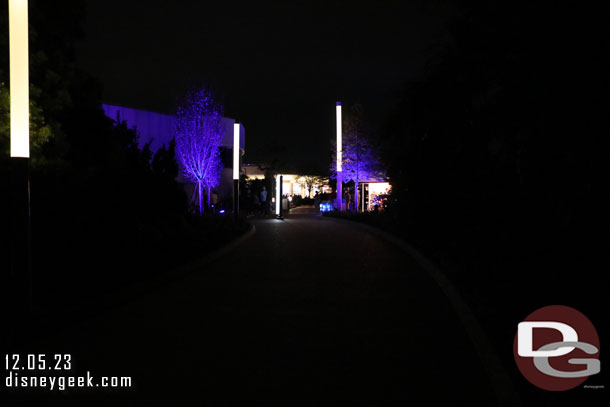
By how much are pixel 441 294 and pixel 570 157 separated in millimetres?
3009

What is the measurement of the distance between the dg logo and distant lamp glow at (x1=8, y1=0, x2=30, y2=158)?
21.2ft

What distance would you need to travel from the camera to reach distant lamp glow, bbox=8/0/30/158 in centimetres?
758

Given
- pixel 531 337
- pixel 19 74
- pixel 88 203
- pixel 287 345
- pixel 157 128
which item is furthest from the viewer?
pixel 157 128

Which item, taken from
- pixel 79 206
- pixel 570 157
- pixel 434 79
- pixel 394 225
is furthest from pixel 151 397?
pixel 394 225

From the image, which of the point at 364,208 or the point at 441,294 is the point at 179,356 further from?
the point at 364,208

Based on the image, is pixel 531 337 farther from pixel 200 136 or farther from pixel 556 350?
pixel 200 136

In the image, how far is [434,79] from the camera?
13406 mm

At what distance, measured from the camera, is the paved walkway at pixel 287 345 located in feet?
16.5

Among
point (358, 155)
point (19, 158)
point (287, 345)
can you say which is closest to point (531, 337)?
point (287, 345)

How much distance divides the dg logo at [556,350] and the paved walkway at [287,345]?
486 mm

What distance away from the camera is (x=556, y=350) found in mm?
5652

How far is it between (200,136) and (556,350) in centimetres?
3599

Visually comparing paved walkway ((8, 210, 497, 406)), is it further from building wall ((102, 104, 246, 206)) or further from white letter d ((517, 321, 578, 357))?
building wall ((102, 104, 246, 206))

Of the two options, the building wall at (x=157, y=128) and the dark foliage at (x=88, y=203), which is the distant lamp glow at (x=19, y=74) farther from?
the building wall at (x=157, y=128)
